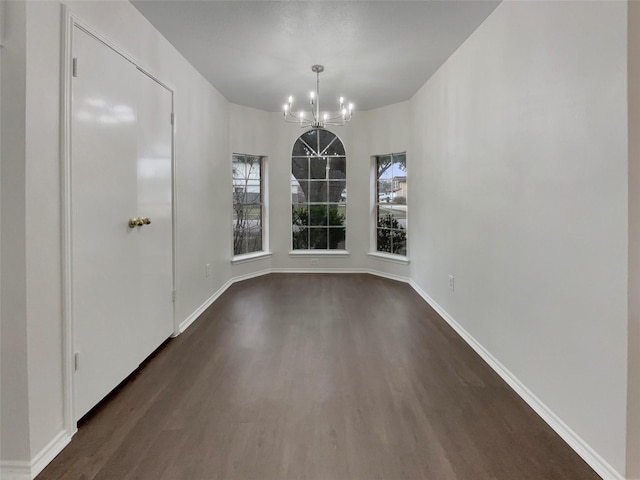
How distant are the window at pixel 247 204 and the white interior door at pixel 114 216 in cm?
247

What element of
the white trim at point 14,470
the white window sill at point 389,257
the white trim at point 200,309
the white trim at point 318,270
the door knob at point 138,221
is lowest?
the white trim at point 14,470

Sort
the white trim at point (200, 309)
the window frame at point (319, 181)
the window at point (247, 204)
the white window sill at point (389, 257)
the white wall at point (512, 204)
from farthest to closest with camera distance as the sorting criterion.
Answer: the window frame at point (319, 181) < the window at point (247, 204) < the white window sill at point (389, 257) < the white trim at point (200, 309) < the white wall at point (512, 204)

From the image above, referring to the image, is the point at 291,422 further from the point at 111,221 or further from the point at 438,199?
the point at 438,199

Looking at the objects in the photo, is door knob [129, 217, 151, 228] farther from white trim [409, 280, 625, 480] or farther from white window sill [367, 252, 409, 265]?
white window sill [367, 252, 409, 265]

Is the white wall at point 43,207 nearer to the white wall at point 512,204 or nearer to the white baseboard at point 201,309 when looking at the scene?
the white wall at point 512,204

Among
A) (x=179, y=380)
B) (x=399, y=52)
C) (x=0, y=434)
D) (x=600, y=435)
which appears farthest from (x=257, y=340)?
(x=399, y=52)

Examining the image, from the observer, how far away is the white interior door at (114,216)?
189 centimetres

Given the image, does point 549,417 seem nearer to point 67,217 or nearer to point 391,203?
point 67,217

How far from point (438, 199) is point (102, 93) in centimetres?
314

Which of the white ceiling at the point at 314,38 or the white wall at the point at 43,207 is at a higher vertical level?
the white ceiling at the point at 314,38

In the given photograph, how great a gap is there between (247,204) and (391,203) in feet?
7.34

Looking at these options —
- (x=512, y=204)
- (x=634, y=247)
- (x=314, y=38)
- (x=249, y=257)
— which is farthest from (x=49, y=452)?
(x=249, y=257)

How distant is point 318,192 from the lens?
19.6 feet

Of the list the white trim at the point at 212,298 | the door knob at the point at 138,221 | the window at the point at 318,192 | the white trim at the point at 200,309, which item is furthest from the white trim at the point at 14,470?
the window at the point at 318,192
